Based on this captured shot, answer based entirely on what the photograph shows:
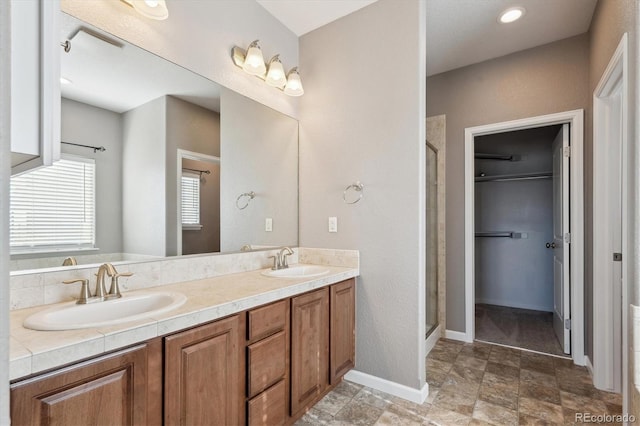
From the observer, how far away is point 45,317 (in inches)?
40.9

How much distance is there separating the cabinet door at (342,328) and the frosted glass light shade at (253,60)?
153 centimetres

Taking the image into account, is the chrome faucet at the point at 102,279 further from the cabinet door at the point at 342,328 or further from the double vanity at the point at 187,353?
the cabinet door at the point at 342,328

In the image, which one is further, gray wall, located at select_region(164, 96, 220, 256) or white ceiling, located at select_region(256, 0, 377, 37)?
white ceiling, located at select_region(256, 0, 377, 37)

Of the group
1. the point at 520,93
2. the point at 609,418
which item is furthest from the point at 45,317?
the point at 520,93

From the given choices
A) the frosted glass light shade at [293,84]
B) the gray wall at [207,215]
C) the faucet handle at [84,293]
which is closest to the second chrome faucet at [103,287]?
the faucet handle at [84,293]

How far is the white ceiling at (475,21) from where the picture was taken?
7.37ft

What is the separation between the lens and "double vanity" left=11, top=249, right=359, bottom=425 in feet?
2.75

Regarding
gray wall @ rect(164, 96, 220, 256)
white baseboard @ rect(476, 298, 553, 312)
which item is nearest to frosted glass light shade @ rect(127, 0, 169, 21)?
gray wall @ rect(164, 96, 220, 256)

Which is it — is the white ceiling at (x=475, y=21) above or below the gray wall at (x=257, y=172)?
above

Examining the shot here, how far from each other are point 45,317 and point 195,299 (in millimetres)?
481

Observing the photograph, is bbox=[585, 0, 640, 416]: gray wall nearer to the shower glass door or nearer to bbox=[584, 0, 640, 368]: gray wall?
bbox=[584, 0, 640, 368]: gray wall

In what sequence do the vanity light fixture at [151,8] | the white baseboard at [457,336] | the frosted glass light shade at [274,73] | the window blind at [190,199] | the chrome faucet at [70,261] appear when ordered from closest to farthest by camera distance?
1. the chrome faucet at [70,261]
2. the vanity light fixture at [151,8]
3. the window blind at [190,199]
4. the frosted glass light shade at [274,73]
5. the white baseboard at [457,336]

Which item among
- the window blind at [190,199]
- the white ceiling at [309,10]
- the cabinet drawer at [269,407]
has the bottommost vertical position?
the cabinet drawer at [269,407]

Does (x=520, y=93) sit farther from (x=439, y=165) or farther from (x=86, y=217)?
(x=86, y=217)
